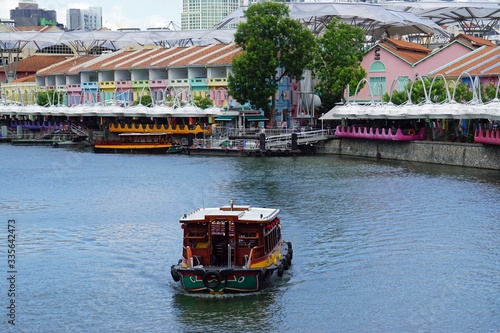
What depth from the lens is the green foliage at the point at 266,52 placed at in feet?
256

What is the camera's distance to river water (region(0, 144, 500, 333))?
26828 mm

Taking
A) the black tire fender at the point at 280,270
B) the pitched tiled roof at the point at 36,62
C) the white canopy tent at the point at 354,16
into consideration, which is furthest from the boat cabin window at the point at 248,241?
the pitched tiled roof at the point at 36,62

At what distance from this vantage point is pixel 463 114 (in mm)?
59344

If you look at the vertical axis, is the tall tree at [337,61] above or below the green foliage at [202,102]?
above

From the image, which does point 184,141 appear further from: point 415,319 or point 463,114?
point 415,319

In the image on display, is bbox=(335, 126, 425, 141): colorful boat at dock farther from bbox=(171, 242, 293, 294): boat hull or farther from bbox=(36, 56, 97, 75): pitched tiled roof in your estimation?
bbox=(36, 56, 97, 75): pitched tiled roof

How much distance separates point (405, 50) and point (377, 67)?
12.7 feet

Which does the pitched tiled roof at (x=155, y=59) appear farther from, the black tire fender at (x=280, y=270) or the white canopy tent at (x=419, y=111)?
the black tire fender at (x=280, y=270)

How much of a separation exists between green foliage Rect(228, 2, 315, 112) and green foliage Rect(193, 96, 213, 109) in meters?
6.72

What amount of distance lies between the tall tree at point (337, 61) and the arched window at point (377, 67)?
3.48 meters

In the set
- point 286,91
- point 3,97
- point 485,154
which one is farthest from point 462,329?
point 3,97

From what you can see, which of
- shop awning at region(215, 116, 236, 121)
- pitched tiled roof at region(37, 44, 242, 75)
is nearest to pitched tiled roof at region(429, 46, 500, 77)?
shop awning at region(215, 116, 236, 121)

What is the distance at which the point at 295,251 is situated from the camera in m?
Result: 34.4

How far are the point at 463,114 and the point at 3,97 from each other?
74.2m
